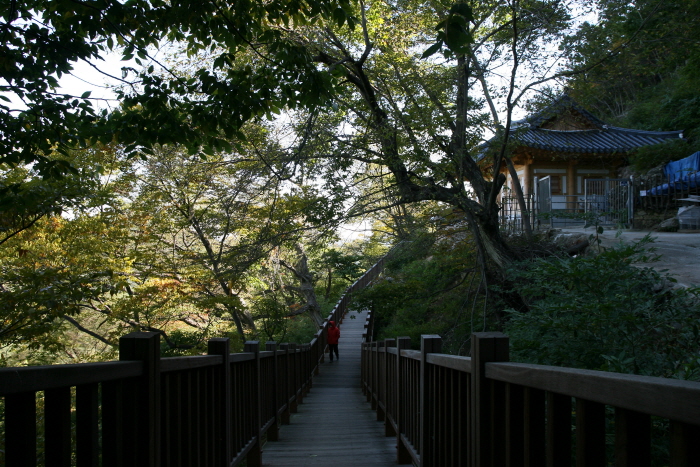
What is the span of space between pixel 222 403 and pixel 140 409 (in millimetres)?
1329

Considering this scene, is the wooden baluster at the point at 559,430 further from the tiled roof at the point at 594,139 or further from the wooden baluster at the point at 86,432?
the tiled roof at the point at 594,139

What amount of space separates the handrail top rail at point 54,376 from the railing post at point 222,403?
151 centimetres

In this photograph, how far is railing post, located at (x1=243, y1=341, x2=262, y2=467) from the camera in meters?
4.41

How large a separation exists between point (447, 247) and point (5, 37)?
8.72 metres

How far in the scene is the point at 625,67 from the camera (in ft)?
27.2

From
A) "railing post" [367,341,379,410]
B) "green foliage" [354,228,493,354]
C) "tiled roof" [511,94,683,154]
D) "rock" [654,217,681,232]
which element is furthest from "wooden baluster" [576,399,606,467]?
"tiled roof" [511,94,683,154]

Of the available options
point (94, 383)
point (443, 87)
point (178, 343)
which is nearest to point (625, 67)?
point (443, 87)

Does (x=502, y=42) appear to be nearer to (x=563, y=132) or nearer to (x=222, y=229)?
(x=222, y=229)

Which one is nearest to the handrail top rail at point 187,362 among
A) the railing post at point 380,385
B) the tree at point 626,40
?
the railing post at point 380,385

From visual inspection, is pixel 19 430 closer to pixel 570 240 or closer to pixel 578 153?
pixel 570 240

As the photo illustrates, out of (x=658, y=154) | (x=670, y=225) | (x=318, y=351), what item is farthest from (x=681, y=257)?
(x=658, y=154)

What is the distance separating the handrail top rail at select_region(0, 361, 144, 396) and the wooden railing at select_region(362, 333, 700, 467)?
52.6 inches

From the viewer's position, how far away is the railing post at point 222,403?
326 centimetres

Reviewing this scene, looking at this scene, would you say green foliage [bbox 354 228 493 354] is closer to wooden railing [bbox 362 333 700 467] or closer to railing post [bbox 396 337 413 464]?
railing post [bbox 396 337 413 464]
